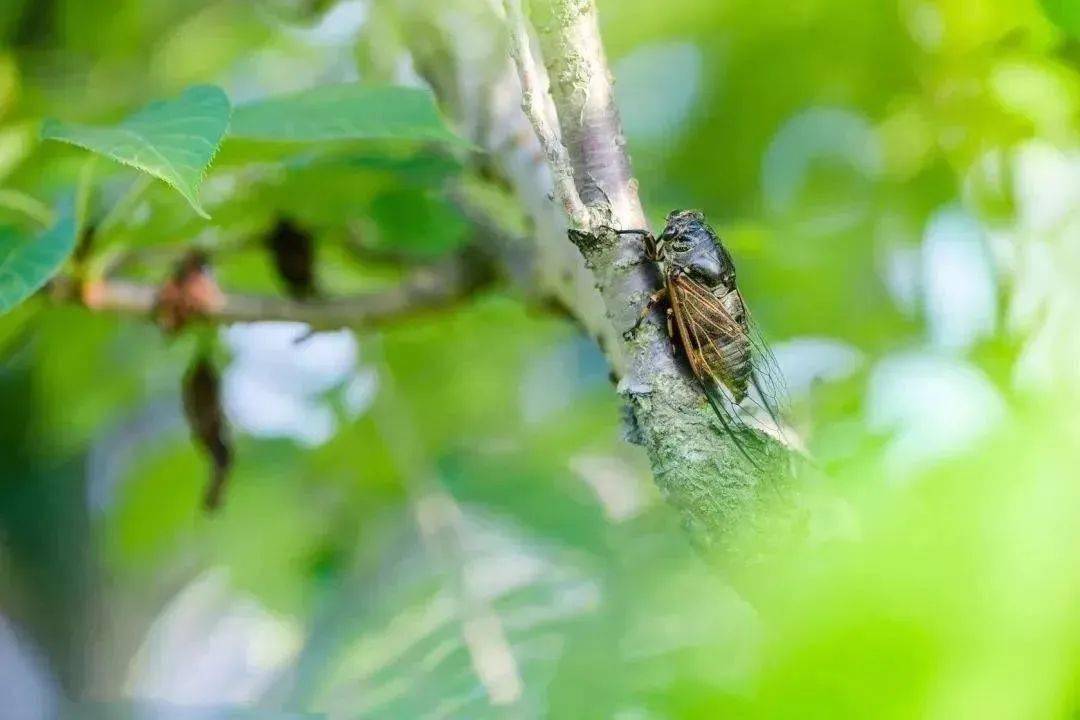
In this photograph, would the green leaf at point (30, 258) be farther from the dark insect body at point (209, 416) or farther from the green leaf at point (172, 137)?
the dark insect body at point (209, 416)

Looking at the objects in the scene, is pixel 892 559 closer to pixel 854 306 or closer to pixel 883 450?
pixel 883 450

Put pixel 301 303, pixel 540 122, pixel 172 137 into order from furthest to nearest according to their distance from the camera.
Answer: pixel 301 303 → pixel 172 137 → pixel 540 122

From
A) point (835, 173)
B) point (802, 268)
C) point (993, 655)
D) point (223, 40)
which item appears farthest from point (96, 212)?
point (993, 655)

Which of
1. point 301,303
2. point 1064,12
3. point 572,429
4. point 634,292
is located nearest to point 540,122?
point 634,292

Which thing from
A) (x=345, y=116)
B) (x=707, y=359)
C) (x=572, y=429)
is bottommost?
(x=707, y=359)

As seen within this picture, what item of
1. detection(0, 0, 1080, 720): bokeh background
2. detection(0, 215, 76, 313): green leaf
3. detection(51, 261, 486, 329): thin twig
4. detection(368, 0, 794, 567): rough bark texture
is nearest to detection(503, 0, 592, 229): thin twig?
detection(368, 0, 794, 567): rough bark texture

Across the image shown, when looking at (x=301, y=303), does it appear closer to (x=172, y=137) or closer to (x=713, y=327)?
(x=172, y=137)

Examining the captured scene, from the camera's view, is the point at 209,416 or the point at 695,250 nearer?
the point at 695,250
